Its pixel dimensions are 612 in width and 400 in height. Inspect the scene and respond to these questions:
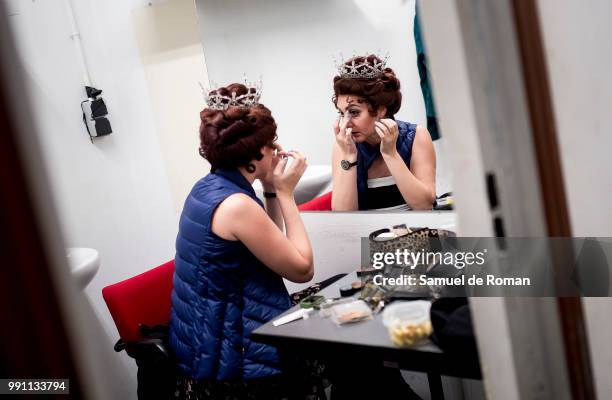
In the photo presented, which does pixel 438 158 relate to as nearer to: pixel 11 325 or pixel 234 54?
pixel 234 54

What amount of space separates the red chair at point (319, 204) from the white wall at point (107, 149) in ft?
2.73

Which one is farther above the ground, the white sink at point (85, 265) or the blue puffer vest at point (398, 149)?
the blue puffer vest at point (398, 149)

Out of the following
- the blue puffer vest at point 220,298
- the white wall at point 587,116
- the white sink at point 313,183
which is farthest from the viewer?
the white sink at point 313,183

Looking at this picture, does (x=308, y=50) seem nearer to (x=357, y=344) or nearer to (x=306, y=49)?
(x=306, y=49)

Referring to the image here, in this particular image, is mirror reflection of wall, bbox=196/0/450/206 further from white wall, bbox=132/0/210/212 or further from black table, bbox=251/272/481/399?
black table, bbox=251/272/481/399

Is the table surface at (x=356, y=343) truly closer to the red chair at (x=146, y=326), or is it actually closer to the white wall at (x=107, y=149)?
the red chair at (x=146, y=326)

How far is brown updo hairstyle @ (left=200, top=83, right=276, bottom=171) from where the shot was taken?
1.64m

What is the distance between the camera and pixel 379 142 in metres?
1.89

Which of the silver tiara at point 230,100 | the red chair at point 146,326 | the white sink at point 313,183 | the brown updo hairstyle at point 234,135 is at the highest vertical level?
the silver tiara at point 230,100

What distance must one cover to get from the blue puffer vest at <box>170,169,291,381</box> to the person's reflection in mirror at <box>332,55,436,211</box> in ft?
1.64

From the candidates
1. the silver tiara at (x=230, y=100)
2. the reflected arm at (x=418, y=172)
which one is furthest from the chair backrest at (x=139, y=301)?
the reflected arm at (x=418, y=172)

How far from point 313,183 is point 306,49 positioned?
507 millimetres

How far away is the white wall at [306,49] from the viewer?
72.4 inches

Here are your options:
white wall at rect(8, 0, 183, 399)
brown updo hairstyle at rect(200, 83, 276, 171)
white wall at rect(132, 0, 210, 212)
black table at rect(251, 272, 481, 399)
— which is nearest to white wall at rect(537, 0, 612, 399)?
black table at rect(251, 272, 481, 399)
